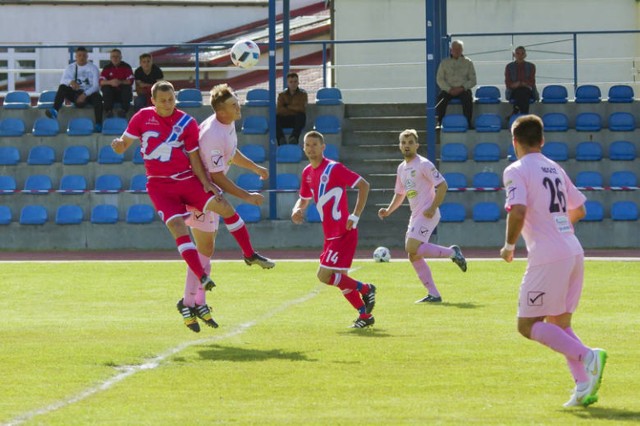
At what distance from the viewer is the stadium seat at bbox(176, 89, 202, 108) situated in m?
27.9

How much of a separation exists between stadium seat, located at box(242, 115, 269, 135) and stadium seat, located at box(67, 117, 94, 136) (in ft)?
10.7

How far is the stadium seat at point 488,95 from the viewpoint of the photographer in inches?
1089

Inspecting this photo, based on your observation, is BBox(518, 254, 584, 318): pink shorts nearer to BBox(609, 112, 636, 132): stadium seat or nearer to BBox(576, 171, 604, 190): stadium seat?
BBox(576, 171, 604, 190): stadium seat

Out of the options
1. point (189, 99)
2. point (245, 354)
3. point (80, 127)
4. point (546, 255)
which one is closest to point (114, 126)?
point (80, 127)

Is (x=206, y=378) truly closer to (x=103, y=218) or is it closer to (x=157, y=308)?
(x=157, y=308)

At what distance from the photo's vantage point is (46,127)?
27.9 metres

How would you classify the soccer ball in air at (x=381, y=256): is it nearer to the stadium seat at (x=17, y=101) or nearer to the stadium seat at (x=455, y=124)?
the stadium seat at (x=455, y=124)

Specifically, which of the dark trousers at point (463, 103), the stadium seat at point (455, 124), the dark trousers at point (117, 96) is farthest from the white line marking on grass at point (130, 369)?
the dark trousers at point (117, 96)

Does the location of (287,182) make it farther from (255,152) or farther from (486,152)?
(486,152)

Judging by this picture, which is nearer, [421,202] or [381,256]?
[421,202]

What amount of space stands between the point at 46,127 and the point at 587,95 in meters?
11.6

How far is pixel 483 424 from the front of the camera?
7.67 meters

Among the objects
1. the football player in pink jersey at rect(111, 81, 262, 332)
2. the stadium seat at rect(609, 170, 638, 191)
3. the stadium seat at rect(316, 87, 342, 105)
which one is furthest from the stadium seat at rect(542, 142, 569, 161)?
the football player in pink jersey at rect(111, 81, 262, 332)

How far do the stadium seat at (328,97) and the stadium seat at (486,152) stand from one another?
3.60 m
